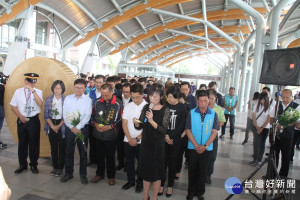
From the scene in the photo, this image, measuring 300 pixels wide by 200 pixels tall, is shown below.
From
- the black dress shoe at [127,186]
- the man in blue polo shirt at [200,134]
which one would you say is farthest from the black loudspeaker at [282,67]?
the black dress shoe at [127,186]

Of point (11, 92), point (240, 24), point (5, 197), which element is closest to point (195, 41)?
point (240, 24)

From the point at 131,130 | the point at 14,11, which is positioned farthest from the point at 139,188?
the point at 14,11

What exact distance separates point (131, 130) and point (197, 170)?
113cm

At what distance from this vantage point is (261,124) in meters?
5.16

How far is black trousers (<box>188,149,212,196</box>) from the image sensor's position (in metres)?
3.44

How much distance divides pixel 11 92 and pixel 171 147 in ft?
10.4

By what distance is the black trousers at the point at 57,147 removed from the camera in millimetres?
4043

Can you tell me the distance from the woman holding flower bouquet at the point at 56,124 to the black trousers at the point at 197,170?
2.13 meters

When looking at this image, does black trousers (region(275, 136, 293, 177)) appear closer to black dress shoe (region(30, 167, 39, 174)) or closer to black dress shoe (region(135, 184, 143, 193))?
black dress shoe (region(135, 184, 143, 193))

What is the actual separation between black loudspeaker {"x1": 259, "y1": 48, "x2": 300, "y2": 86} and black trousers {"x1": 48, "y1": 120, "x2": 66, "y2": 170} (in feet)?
11.2

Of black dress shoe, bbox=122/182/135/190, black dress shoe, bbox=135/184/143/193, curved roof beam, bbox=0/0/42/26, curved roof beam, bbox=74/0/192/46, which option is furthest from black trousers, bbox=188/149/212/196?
curved roof beam, bbox=74/0/192/46

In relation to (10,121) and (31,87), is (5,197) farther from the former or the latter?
(10,121)

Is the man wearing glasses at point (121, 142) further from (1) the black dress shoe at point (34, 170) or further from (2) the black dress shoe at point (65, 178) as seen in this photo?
(1) the black dress shoe at point (34, 170)

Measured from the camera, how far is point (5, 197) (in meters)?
1.20
